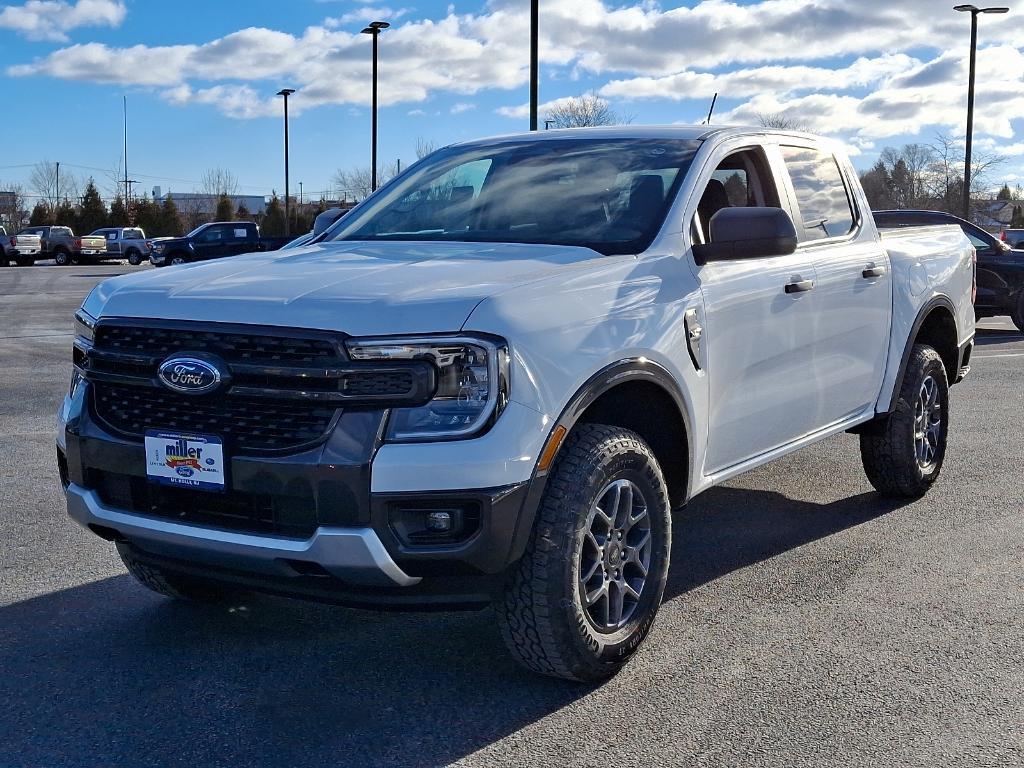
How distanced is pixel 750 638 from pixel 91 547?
298 centimetres

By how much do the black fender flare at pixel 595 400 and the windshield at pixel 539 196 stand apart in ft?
1.72

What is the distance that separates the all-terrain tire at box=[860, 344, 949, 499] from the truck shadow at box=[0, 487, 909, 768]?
1608 mm

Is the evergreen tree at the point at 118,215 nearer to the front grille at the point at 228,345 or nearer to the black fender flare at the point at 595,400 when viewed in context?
the front grille at the point at 228,345

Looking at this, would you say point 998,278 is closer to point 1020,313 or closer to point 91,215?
point 1020,313

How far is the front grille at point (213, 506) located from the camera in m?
3.39

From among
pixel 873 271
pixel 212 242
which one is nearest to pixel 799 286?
pixel 873 271

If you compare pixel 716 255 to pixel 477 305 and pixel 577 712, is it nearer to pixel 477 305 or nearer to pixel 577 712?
pixel 477 305

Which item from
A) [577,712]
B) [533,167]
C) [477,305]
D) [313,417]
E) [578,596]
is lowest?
[577,712]

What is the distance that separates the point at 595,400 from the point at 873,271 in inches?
94.4

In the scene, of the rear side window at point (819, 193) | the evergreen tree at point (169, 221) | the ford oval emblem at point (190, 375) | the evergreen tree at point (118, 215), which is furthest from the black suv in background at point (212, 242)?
the ford oval emblem at point (190, 375)

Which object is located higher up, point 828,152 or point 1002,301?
point 828,152

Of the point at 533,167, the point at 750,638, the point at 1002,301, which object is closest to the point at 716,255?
the point at 533,167

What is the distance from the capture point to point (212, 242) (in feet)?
134

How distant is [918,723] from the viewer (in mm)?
3490
